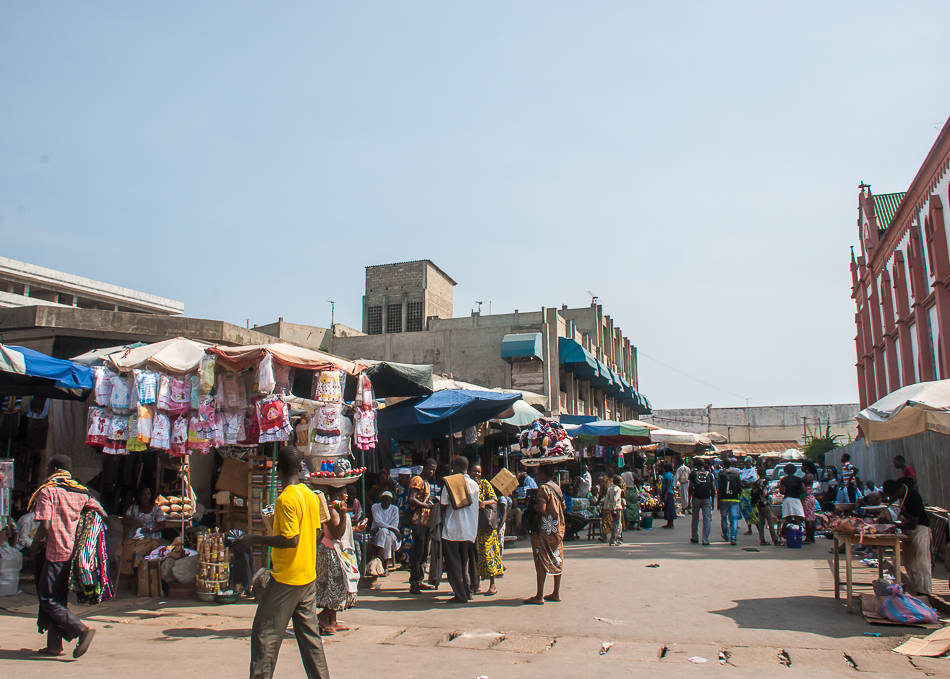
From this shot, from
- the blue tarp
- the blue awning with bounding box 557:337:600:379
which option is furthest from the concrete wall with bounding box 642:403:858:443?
the blue tarp

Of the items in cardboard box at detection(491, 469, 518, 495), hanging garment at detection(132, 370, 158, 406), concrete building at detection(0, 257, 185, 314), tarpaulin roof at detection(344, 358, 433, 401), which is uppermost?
concrete building at detection(0, 257, 185, 314)

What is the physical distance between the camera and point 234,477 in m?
9.77

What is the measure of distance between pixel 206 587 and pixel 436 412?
4.59m

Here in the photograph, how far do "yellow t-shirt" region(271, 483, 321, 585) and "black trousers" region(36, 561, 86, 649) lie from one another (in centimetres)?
257

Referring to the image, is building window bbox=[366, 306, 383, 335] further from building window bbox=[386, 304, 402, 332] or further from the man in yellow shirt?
the man in yellow shirt

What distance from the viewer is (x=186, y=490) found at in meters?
9.70

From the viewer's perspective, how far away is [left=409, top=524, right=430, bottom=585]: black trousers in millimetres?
9781

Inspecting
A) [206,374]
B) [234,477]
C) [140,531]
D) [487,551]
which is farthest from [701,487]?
[140,531]

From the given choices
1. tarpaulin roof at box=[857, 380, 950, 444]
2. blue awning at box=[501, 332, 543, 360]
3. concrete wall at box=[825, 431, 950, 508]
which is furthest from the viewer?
blue awning at box=[501, 332, 543, 360]

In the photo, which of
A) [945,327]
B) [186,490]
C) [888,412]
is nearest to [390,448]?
[186,490]

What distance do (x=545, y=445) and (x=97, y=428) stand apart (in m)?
8.19

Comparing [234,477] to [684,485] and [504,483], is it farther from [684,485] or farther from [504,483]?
[684,485]

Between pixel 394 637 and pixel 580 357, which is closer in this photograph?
pixel 394 637

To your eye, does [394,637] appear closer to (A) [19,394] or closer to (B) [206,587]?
(B) [206,587]
